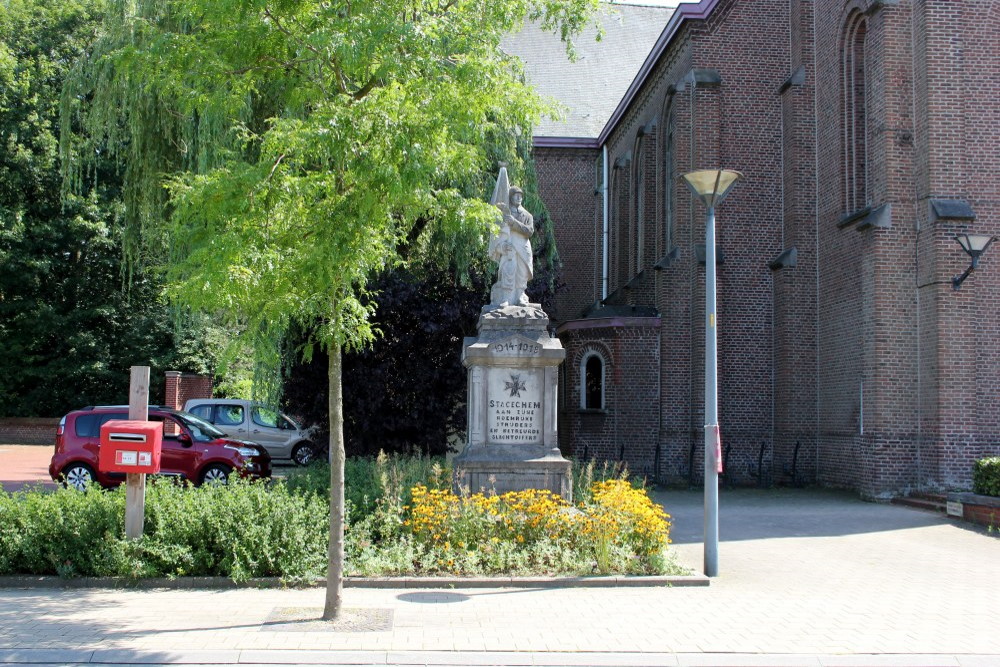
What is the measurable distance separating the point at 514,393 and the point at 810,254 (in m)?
10.5

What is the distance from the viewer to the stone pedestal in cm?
1136

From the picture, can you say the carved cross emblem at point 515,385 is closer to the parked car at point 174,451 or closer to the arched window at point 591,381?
the parked car at point 174,451

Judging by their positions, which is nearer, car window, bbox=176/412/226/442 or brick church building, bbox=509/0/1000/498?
brick church building, bbox=509/0/1000/498

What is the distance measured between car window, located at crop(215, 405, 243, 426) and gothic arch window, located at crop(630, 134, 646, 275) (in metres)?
11.6

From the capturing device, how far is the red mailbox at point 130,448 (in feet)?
27.6

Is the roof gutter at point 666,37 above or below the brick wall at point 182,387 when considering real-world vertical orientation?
above

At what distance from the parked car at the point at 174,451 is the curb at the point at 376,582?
7002mm

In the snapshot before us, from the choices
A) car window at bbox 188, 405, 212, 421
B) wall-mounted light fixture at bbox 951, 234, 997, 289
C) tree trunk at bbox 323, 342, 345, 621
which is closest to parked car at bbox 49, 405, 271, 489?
car window at bbox 188, 405, 212, 421

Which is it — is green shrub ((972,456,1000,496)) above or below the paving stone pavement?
above

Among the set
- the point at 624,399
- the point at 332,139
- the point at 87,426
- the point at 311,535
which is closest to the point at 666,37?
the point at 624,399

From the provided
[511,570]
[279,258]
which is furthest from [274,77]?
[511,570]

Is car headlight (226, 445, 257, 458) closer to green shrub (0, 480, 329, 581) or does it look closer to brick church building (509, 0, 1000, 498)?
brick church building (509, 0, 1000, 498)

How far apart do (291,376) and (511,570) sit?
9.37 metres

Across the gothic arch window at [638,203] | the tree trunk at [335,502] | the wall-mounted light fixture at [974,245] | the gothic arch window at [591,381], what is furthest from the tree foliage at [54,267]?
the tree trunk at [335,502]
